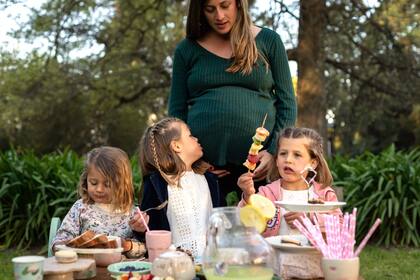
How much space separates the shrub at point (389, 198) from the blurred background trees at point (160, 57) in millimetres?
1953

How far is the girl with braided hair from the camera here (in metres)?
2.87

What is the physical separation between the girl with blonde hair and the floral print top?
55cm

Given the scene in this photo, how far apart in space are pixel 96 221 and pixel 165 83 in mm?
10150

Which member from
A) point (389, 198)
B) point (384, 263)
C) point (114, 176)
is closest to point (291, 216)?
point (114, 176)

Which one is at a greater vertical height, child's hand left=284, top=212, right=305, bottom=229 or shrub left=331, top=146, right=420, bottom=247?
child's hand left=284, top=212, right=305, bottom=229

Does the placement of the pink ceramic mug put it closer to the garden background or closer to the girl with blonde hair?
the girl with blonde hair

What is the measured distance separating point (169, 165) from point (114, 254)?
26.6 inches

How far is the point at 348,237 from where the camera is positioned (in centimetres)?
195

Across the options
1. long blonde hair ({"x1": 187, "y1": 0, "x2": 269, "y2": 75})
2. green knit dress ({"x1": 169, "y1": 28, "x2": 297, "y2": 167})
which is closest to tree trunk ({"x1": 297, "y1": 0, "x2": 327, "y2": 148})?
green knit dress ({"x1": 169, "y1": 28, "x2": 297, "y2": 167})

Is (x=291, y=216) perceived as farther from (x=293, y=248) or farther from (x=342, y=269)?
(x=342, y=269)

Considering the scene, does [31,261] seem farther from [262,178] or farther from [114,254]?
[262,178]

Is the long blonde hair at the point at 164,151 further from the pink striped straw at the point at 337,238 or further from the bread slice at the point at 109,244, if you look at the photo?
the pink striped straw at the point at 337,238

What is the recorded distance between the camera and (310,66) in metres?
8.95

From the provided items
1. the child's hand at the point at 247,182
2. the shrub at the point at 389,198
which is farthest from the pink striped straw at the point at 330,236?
the shrub at the point at 389,198
